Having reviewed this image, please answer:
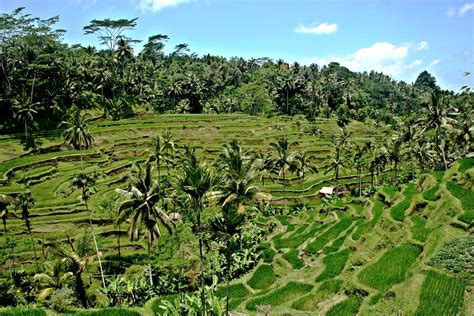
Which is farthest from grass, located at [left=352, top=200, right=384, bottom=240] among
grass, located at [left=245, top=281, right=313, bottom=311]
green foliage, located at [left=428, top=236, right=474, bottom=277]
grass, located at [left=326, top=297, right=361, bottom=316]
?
grass, located at [left=326, top=297, right=361, bottom=316]

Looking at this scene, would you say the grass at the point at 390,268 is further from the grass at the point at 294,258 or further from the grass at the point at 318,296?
the grass at the point at 294,258

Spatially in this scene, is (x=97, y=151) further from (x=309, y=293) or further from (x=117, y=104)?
(x=309, y=293)

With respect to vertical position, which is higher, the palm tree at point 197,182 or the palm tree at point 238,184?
the palm tree at point 197,182

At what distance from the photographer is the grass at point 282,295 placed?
886 inches

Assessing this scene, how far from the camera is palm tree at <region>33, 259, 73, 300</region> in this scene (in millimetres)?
26766

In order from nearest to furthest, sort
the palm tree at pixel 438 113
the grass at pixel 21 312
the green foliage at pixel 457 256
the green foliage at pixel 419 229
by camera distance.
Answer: the grass at pixel 21 312 → the green foliage at pixel 457 256 → the green foliage at pixel 419 229 → the palm tree at pixel 438 113

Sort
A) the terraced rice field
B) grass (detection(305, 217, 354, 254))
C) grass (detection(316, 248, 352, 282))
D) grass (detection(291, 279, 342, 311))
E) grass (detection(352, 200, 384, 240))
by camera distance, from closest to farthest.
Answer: the terraced rice field, grass (detection(291, 279, 342, 311)), grass (detection(316, 248, 352, 282)), grass (detection(352, 200, 384, 240)), grass (detection(305, 217, 354, 254))

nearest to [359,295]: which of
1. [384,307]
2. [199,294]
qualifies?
[384,307]

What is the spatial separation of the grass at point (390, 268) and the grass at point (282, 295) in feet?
15.0

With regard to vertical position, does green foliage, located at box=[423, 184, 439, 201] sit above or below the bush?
above

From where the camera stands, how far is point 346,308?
17.2 m

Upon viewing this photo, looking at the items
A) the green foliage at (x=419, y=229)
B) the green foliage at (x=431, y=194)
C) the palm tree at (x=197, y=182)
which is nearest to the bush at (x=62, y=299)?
the palm tree at (x=197, y=182)

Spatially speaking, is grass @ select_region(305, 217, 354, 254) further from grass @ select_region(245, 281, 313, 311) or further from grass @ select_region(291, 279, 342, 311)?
grass @ select_region(291, 279, 342, 311)

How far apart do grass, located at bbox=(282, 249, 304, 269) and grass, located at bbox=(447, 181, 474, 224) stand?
11091mm
